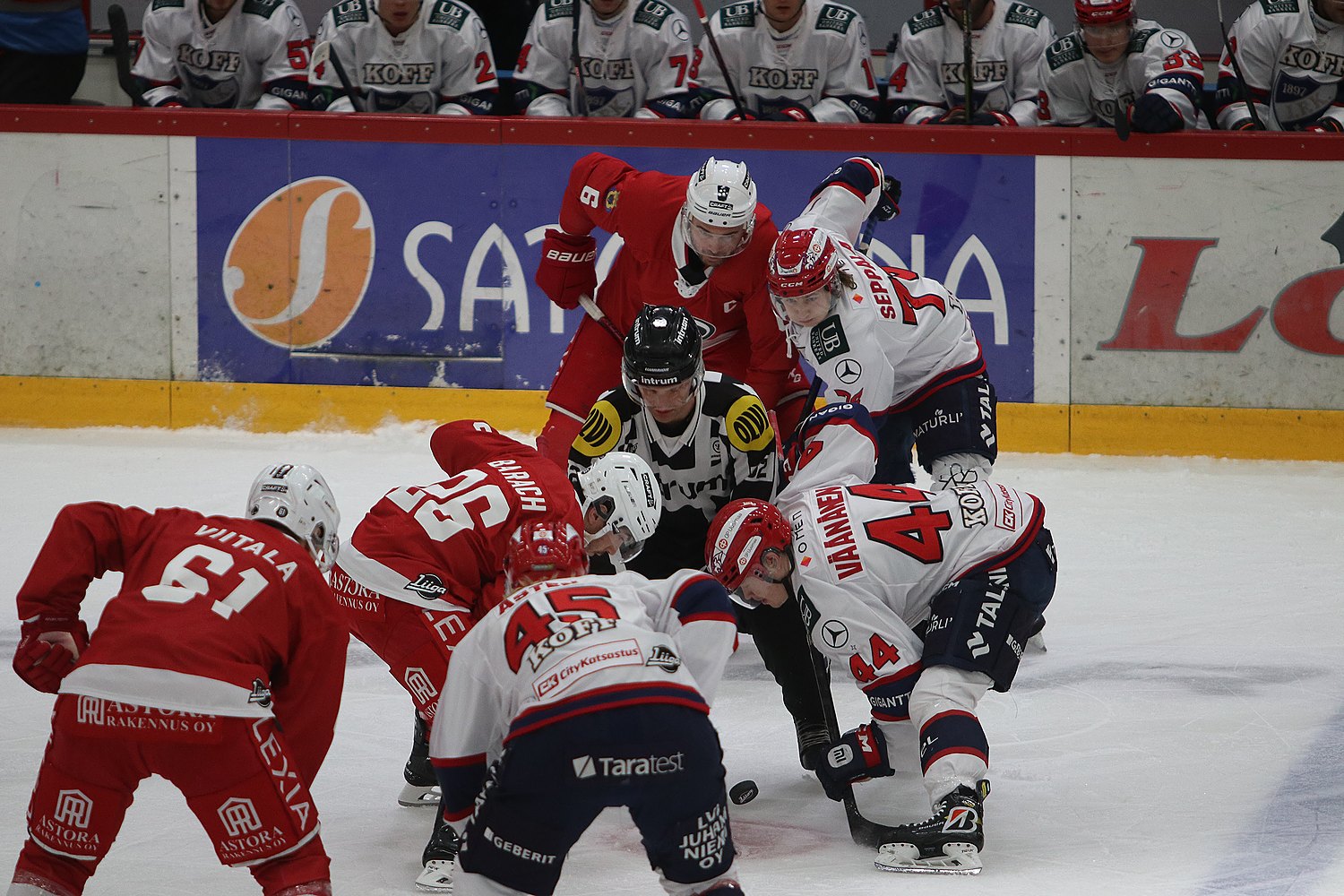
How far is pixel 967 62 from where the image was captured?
7.37m

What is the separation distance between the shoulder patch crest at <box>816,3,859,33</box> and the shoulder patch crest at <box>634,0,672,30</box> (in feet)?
2.33

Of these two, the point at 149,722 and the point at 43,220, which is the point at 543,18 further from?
the point at 149,722

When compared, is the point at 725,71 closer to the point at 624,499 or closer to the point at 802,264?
the point at 802,264

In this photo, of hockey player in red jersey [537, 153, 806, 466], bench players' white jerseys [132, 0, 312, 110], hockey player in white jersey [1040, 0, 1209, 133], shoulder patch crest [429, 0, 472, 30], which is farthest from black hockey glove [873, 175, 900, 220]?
bench players' white jerseys [132, 0, 312, 110]

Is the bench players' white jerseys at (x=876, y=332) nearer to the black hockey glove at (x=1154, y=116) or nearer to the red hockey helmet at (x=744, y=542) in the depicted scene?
the red hockey helmet at (x=744, y=542)

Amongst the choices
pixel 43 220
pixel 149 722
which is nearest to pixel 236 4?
pixel 43 220

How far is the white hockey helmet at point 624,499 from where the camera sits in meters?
3.54

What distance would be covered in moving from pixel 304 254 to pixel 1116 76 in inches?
145

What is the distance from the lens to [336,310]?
288 inches

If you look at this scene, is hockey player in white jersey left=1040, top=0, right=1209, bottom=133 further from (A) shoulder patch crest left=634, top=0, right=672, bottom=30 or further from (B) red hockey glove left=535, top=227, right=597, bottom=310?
(B) red hockey glove left=535, top=227, right=597, bottom=310

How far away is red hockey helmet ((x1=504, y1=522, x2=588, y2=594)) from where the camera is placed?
2.93 metres

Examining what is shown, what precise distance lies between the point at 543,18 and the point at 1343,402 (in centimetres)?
397

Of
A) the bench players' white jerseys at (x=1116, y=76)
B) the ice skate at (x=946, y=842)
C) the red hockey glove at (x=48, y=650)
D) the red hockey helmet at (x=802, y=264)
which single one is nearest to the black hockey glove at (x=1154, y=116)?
the bench players' white jerseys at (x=1116, y=76)

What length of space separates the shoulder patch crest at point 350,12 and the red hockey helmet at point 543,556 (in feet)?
17.5
